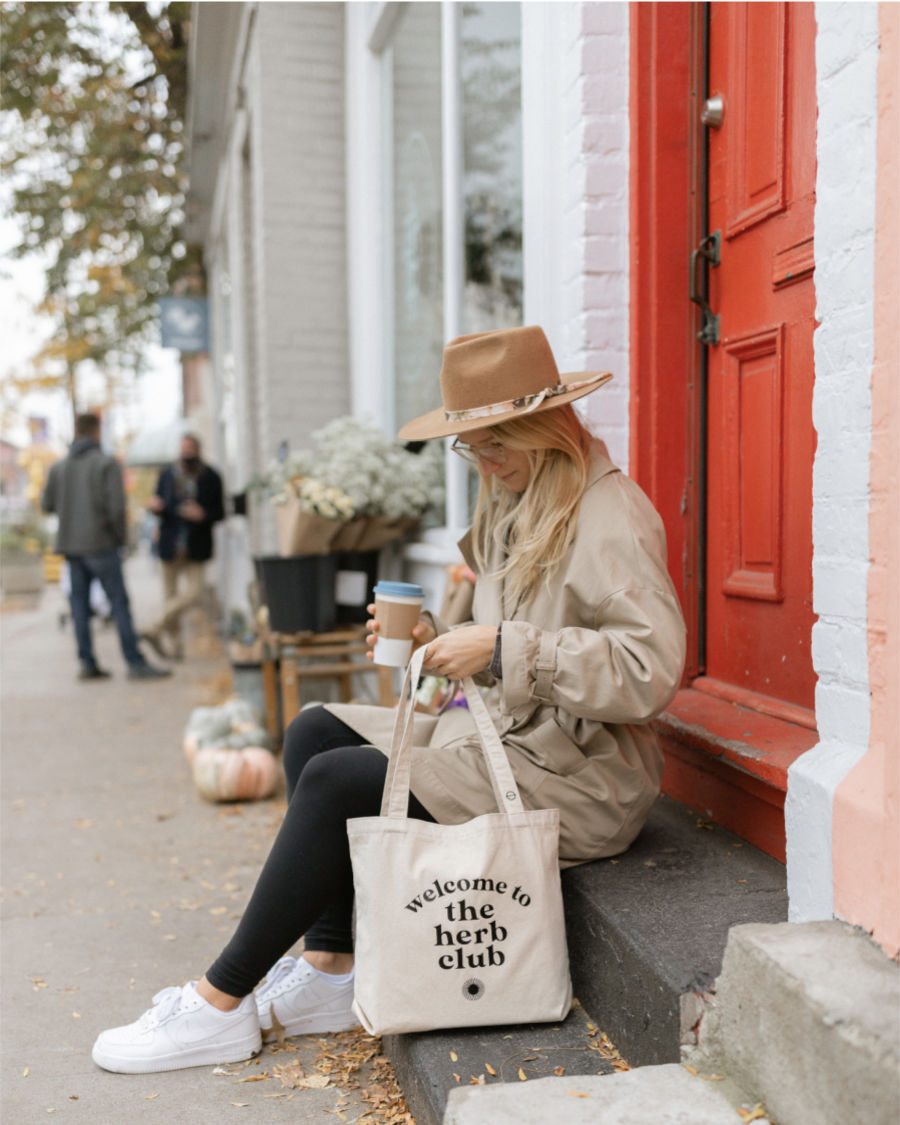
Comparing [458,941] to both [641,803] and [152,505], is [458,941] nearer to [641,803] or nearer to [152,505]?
[641,803]

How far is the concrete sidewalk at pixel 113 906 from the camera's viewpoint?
2.28 metres

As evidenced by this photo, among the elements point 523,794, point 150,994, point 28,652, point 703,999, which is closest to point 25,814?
point 150,994

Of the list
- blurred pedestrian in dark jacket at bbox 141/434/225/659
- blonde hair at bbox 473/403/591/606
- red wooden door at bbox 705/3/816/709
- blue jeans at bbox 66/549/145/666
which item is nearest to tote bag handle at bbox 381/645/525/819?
blonde hair at bbox 473/403/591/606

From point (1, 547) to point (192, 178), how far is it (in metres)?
9.68

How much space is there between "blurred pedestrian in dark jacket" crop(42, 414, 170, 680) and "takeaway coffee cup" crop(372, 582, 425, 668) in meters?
6.25

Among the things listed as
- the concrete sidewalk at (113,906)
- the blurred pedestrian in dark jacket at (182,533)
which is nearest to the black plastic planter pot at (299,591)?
the concrete sidewalk at (113,906)

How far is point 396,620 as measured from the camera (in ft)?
7.49

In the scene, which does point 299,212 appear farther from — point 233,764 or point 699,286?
point 699,286

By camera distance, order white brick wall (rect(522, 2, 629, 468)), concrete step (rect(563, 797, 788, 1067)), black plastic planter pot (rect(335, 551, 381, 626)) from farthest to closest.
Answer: black plastic planter pot (rect(335, 551, 381, 626))
white brick wall (rect(522, 2, 629, 468))
concrete step (rect(563, 797, 788, 1067))

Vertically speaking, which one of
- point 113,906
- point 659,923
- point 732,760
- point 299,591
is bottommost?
point 113,906

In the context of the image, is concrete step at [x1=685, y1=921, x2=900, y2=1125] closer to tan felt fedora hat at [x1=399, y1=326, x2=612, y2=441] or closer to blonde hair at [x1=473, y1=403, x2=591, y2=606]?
blonde hair at [x1=473, y1=403, x2=591, y2=606]

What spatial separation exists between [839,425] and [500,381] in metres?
0.77

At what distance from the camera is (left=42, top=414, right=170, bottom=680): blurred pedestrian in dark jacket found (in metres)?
8.22

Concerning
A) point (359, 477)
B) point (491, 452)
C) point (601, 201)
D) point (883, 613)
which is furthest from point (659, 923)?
point (359, 477)
